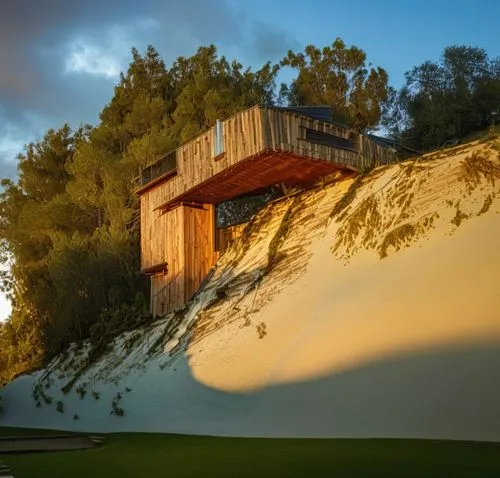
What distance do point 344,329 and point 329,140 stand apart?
6.63m

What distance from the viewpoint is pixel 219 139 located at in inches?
647

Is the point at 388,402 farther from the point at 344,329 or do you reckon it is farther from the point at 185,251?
the point at 185,251

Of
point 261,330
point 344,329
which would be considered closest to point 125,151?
point 261,330

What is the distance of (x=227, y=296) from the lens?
1603cm

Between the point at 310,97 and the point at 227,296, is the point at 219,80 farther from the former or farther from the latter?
the point at 227,296

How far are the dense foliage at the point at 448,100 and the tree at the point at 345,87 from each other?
1.53m

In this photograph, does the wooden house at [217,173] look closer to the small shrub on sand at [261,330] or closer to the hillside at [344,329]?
the hillside at [344,329]

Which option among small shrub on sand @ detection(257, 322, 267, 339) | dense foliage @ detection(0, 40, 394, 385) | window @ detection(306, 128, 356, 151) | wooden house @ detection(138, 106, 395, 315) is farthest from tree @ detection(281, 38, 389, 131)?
small shrub on sand @ detection(257, 322, 267, 339)

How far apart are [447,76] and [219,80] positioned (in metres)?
11.7

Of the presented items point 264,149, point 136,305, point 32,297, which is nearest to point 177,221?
point 136,305

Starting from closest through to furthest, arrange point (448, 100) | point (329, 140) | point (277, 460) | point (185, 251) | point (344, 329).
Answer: point (277, 460) < point (344, 329) < point (329, 140) < point (185, 251) < point (448, 100)

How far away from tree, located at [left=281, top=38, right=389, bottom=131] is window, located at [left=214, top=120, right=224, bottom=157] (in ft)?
45.5

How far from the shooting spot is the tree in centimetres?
2948

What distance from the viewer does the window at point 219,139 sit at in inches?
Result: 640
